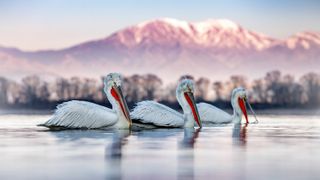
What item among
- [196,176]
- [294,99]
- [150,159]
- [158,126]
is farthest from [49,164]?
[294,99]

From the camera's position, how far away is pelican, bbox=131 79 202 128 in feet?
55.6

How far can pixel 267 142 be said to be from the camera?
1253 centimetres

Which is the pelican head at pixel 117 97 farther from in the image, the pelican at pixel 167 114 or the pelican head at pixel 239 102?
the pelican head at pixel 239 102

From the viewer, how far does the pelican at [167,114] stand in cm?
1695

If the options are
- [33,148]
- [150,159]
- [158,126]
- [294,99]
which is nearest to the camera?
[150,159]

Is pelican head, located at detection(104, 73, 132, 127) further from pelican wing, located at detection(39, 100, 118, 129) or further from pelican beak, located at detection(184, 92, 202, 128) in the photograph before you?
pelican beak, located at detection(184, 92, 202, 128)

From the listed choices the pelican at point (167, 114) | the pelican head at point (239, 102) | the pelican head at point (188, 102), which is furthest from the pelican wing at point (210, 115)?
the pelican at point (167, 114)

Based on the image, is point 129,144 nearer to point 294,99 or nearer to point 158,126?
point 158,126

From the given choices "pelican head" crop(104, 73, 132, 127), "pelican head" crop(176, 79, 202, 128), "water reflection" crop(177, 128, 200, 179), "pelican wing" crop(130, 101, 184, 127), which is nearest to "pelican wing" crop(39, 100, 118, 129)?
"pelican head" crop(104, 73, 132, 127)

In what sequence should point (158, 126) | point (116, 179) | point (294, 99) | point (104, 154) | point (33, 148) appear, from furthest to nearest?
point (294, 99)
point (158, 126)
point (33, 148)
point (104, 154)
point (116, 179)

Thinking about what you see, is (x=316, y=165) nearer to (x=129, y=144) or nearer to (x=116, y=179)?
(x=116, y=179)

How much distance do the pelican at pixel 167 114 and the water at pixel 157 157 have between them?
2.80m

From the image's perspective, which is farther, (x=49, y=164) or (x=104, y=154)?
(x=104, y=154)

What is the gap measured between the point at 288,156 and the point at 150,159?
5.56 ft
